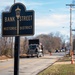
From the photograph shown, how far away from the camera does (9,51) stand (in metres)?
61.3

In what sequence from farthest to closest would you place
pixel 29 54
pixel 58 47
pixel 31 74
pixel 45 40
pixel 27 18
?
1. pixel 58 47
2. pixel 45 40
3. pixel 29 54
4. pixel 31 74
5. pixel 27 18

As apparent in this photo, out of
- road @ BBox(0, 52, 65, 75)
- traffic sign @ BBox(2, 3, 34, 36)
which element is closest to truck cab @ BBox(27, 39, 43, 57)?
road @ BBox(0, 52, 65, 75)

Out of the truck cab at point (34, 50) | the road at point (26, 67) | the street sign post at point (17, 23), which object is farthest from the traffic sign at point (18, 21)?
the truck cab at point (34, 50)

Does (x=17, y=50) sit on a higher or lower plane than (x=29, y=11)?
lower

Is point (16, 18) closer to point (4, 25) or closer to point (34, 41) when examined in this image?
point (4, 25)

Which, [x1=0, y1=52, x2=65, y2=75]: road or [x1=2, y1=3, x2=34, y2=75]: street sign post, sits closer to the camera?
[x1=2, y1=3, x2=34, y2=75]: street sign post

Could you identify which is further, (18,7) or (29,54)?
(29,54)

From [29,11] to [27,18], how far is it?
0.76 feet

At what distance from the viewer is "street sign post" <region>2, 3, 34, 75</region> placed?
981 centimetres

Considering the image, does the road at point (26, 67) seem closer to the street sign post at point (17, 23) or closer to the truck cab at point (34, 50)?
the street sign post at point (17, 23)

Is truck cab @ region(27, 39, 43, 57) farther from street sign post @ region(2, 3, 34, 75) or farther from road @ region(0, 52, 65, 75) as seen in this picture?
street sign post @ region(2, 3, 34, 75)

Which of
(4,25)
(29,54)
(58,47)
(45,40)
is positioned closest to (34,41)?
(29,54)

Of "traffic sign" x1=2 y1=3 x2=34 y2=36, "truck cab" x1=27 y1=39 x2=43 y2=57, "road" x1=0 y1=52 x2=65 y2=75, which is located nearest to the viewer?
"traffic sign" x1=2 y1=3 x2=34 y2=36

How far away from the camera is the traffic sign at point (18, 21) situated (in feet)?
32.2
